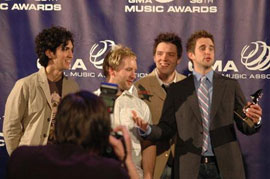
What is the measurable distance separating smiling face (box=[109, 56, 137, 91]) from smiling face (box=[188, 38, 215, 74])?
48 cm

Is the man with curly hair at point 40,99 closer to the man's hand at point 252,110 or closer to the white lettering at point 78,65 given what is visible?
the white lettering at point 78,65

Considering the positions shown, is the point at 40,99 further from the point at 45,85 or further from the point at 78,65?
the point at 78,65

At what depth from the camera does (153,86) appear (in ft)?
13.3

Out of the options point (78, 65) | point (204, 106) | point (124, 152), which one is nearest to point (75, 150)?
point (124, 152)

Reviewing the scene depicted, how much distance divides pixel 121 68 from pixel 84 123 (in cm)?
173

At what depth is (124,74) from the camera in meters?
3.64

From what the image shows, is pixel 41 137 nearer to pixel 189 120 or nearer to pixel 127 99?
pixel 127 99

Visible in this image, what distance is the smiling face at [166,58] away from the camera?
160 inches

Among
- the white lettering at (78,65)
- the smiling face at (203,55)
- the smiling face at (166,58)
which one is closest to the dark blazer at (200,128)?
the smiling face at (203,55)

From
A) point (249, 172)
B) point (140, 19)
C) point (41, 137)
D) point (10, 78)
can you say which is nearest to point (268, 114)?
point (249, 172)

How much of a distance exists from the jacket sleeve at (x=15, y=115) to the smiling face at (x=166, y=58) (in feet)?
3.77

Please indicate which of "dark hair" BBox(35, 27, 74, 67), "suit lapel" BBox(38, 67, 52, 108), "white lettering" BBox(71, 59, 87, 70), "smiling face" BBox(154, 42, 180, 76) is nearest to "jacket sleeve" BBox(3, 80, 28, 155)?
"suit lapel" BBox(38, 67, 52, 108)

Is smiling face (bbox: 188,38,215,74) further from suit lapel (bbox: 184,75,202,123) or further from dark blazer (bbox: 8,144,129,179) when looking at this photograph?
dark blazer (bbox: 8,144,129,179)

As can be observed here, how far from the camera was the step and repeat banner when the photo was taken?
438 centimetres
